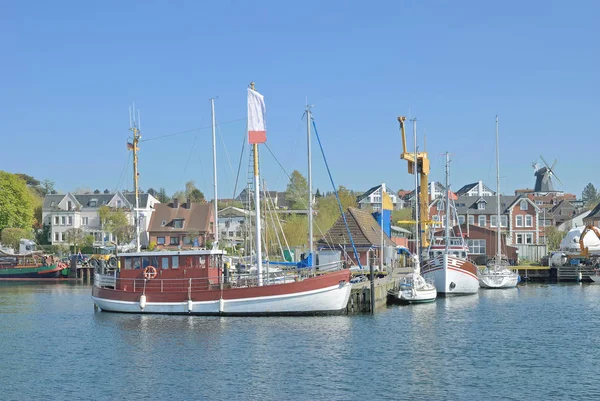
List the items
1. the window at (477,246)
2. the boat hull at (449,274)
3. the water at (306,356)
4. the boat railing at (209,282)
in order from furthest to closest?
the window at (477,246) → the boat hull at (449,274) → the boat railing at (209,282) → the water at (306,356)

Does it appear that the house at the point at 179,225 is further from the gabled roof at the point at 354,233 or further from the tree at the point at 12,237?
the gabled roof at the point at 354,233

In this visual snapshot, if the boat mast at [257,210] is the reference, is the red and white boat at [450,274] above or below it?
below

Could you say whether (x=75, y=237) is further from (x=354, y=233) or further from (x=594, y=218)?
(x=594, y=218)

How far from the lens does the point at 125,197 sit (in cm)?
12556

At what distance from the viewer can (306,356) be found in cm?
3212

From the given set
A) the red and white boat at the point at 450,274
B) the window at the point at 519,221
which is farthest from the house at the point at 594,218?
the red and white boat at the point at 450,274

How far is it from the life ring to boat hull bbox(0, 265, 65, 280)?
4707cm

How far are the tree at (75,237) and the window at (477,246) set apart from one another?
5215cm

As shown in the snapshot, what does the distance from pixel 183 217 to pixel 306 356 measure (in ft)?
248

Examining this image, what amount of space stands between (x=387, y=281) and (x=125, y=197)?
8048 centimetres

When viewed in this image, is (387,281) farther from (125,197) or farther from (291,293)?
(125,197)

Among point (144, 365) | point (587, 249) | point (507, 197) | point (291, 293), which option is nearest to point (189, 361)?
point (144, 365)

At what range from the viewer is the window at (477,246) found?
304 feet

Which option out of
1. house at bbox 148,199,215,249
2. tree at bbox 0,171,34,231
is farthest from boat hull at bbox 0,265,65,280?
tree at bbox 0,171,34,231
